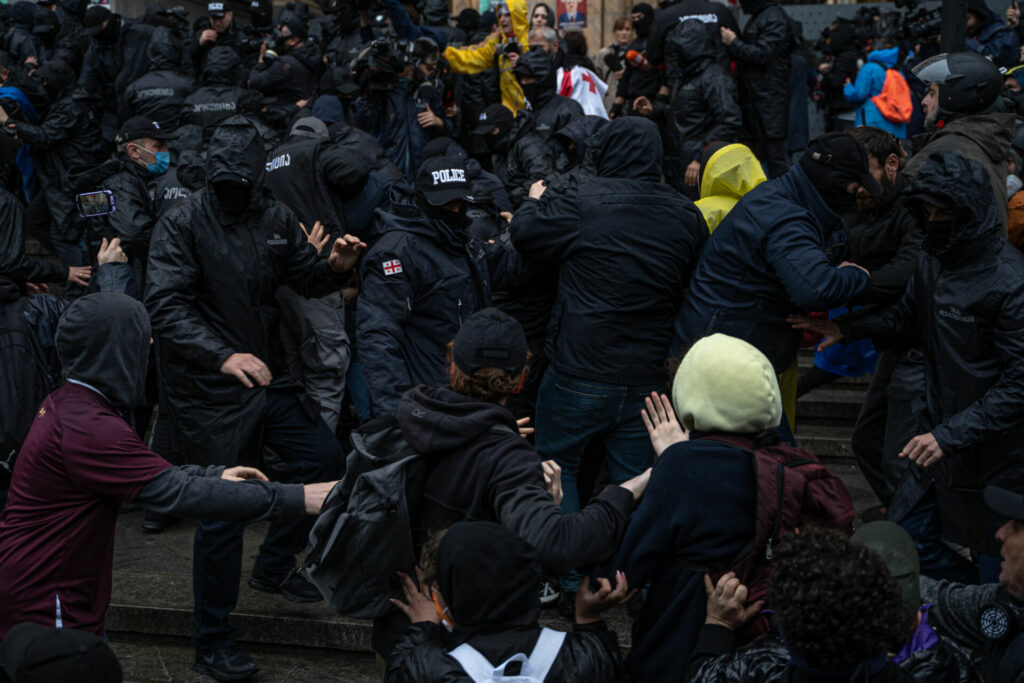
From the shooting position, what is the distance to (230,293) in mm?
4723

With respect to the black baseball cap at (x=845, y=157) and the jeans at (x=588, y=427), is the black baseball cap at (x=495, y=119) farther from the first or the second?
the black baseball cap at (x=845, y=157)

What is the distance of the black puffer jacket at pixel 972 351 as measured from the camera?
3.90 m

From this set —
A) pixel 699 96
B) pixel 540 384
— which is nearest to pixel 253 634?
pixel 540 384

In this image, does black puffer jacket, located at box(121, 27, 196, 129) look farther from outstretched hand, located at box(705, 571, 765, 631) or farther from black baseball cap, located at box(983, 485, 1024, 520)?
black baseball cap, located at box(983, 485, 1024, 520)

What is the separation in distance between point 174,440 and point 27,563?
1.58 meters

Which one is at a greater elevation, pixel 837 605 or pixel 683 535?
pixel 837 605

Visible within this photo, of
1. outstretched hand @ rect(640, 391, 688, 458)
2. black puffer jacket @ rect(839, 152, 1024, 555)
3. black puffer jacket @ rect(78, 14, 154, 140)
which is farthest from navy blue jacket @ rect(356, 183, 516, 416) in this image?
black puffer jacket @ rect(78, 14, 154, 140)

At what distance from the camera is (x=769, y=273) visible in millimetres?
4305

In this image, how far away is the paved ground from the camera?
15.7 ft

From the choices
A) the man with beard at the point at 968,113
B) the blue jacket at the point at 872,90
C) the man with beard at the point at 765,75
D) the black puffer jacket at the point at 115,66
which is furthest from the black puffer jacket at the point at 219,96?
the blue jacket at the point at 872,90

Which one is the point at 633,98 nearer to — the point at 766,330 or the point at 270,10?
the point at 270,10

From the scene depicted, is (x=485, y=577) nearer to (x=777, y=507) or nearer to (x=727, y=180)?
(x=777, y=507)

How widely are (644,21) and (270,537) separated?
668cm

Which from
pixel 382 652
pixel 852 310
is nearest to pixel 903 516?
pixel 852 310
